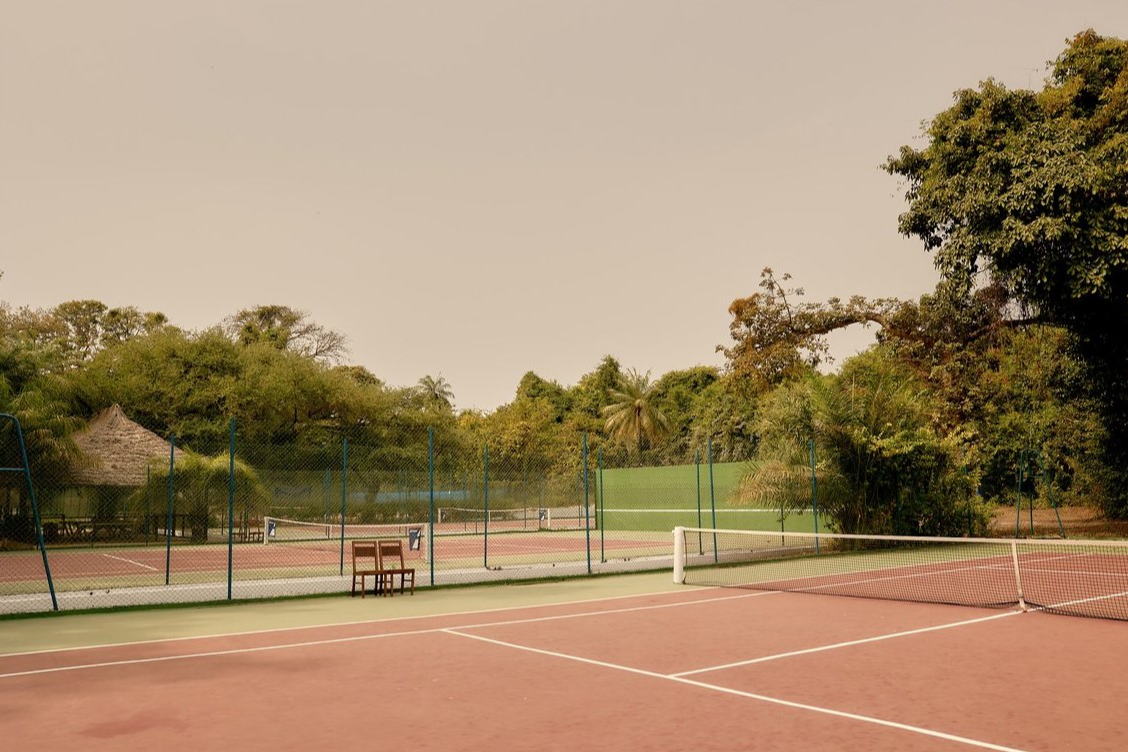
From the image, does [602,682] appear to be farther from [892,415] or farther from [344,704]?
[892,415]

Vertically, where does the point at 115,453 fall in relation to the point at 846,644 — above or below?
above

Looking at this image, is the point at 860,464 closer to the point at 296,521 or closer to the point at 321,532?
the point at 296,521

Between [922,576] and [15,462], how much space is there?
73.9ft

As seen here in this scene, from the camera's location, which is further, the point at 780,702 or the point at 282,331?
the point at 282,331

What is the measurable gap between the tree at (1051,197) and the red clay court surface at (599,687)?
12.0 metres

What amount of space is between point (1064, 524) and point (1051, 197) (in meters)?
14.9

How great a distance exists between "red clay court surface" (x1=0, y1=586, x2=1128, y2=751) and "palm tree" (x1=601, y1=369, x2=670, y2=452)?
52.9m

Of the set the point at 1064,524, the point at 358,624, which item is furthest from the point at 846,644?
the point at 1064,524

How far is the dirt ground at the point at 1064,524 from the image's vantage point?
26859mm

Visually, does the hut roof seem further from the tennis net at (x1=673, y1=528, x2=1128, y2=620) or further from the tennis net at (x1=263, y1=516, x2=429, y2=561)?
the tennis net at (x1=673, y1=528, x2=1128, y2=620)

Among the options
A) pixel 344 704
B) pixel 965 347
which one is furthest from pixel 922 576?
pixel 965 347

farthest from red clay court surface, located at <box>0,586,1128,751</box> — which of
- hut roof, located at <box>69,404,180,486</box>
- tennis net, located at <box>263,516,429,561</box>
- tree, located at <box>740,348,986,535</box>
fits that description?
Answer: hut roof, located at <box>69,404,180,486</box>

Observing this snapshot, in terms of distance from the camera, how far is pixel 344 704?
670 centimetres

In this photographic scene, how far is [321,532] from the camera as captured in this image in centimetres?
3031
